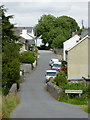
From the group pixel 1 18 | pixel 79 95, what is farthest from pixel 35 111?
pixel 1 18

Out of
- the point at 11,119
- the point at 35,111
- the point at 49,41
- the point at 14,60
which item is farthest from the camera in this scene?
the point at 49,41

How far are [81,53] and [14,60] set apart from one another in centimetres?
990

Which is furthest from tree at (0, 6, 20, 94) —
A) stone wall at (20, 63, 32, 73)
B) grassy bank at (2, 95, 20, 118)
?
stone wall at (20, 63, 32, 73)

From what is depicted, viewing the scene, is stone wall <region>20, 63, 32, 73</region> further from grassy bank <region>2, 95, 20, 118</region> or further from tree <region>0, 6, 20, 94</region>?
grassy bank <region>2, 95, 20, 118</region>

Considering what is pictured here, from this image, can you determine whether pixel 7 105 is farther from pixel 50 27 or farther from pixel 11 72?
pixel 50 27

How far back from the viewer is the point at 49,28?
99.1 metres

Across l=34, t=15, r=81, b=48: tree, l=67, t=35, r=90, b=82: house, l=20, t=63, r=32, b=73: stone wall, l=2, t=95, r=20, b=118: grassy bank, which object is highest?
l=34, t=15, r=81, b=48: tree

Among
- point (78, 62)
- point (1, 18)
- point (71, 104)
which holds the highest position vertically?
point (1, 18)

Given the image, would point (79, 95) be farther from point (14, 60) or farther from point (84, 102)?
point (14, 60)

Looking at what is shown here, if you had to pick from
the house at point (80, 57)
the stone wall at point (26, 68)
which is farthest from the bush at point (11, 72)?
the stone wall at point (26, 68)

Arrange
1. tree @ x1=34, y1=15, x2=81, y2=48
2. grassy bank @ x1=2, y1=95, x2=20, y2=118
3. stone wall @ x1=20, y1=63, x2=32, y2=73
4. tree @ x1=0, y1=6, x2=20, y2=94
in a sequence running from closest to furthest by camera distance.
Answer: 1. grassy bank @ x1=2, y1=95, x2=20, y2=118
2. tree @ x1=0, y1=6, x2=20, y2=94
3. stone wall @ x1=20, y1=63, x2=32, y2=73
4. tree @ x1=34, y1=15, x2=81, y2=48

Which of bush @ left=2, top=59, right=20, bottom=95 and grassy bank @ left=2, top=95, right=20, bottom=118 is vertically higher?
bush @ left=2, top=59, right=20, bottom=95

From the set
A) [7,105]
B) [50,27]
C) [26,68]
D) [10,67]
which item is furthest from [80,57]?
[50,27]

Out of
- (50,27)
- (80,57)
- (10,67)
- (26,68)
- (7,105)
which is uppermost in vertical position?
A: (50,27)
